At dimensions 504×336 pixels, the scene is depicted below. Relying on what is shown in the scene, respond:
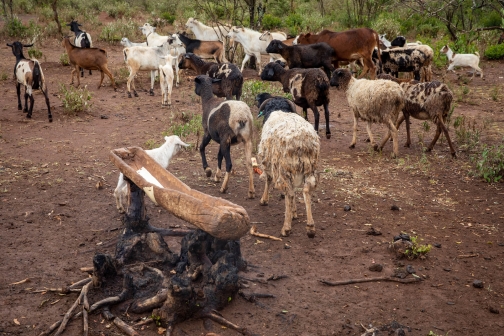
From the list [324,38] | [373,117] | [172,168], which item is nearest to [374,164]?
[373,117]

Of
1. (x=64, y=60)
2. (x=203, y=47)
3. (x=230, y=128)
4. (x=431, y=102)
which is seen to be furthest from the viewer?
(x=64, y=60)

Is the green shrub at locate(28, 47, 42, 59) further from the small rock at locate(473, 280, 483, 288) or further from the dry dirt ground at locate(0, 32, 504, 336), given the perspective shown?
the small rock at locate(473, 280, 483, 288)

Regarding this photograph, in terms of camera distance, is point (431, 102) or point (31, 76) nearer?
point (431, 102)

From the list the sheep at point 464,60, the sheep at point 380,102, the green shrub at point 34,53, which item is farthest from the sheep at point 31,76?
the sheep at point 464,60

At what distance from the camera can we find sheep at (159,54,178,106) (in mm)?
13000

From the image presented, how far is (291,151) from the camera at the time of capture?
20.8ft

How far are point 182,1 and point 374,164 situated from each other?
22767 mm

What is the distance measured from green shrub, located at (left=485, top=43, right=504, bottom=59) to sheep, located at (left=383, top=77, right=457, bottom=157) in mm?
9999

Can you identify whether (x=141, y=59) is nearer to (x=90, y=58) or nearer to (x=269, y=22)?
(x=90, y=58)

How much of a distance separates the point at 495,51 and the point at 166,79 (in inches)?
457

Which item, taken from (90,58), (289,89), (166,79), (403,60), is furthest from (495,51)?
(90,58)

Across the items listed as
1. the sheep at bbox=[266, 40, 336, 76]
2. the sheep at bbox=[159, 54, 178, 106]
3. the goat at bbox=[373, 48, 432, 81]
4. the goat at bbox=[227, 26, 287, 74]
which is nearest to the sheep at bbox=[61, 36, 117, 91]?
the sheep at bbox=[159, 54, 178, 106]

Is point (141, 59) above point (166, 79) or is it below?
above

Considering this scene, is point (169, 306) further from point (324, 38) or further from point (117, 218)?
point (324, 38)
